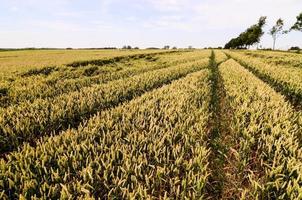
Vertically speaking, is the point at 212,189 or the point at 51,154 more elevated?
the point at 51,154

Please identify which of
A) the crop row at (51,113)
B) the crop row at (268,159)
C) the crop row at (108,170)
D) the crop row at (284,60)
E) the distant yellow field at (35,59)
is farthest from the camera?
the crop row at (284,60)

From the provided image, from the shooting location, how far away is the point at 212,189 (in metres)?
4.07

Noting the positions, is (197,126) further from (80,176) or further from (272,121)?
(80,176)

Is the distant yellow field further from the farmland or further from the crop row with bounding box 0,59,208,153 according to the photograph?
the farmland

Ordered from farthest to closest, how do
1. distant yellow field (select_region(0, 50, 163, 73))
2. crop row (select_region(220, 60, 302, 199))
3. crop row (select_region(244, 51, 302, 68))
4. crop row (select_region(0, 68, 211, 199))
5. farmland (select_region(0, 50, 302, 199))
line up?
crop row (select_region(244, 51, 302, 68)) → distant yellow field (select_region(0, 50, 163, 73)) → crop row (select_region(220, 60, 302, 199)) → farmland (select_region(0, 50, 302, 199)) → crop row (select_region(0, 68, 211, 199))

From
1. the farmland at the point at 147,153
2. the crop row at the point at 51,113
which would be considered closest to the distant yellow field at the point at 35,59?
the crop row at the point at 51,113

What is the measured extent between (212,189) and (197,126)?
4.03ft

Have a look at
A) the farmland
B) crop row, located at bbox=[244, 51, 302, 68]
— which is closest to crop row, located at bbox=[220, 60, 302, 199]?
the farmland

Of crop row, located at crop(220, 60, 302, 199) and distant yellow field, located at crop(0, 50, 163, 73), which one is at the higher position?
crop row, located at crop(220, 60, 302, 199)

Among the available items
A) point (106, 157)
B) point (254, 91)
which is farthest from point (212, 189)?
point (254, 91)

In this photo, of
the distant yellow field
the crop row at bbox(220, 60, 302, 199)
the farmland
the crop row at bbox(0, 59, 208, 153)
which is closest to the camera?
the farmland

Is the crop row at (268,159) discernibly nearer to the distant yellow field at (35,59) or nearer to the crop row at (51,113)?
the crop row at (51,113)

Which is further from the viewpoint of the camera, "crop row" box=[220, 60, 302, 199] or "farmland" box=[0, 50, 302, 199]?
"crop row" box=[220, 60, 302, 199]

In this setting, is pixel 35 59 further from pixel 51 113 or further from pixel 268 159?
pixel 268 159
